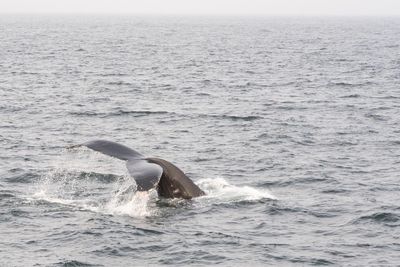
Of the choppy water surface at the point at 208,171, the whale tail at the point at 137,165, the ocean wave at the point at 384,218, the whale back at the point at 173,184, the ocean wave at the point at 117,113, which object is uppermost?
the whale tail at the point at 137,165

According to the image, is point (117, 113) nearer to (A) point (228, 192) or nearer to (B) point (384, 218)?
(A) point (228, 192)

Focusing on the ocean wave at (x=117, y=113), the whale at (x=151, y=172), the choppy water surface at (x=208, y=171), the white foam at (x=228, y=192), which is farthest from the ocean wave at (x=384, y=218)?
the ocean wave at (x=117, y=113)

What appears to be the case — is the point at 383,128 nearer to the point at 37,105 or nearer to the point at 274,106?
the point at 274,106

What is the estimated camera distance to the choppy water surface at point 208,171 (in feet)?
54.0

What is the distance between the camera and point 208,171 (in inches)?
940

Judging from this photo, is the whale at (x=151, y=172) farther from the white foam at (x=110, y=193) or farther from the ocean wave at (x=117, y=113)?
the ocean wave at (x=117, y=113)

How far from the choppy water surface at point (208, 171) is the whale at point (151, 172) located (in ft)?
1.06

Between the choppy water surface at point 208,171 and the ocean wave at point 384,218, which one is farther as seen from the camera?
the ocean wave at point 384,218

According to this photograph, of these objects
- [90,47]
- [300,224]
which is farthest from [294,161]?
[90,47]

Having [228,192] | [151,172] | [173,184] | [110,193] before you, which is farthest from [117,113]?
[151,172]

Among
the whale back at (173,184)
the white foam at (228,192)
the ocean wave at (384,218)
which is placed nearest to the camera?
the whale back at (173,184)

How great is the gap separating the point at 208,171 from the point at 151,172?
9.39 meters

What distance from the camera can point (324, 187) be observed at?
2200 cm

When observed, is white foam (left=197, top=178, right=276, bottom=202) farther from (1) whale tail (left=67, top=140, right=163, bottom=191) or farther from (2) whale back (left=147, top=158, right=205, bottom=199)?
(1) whale tail (left=67, top=140, right=163, bottom=191)
